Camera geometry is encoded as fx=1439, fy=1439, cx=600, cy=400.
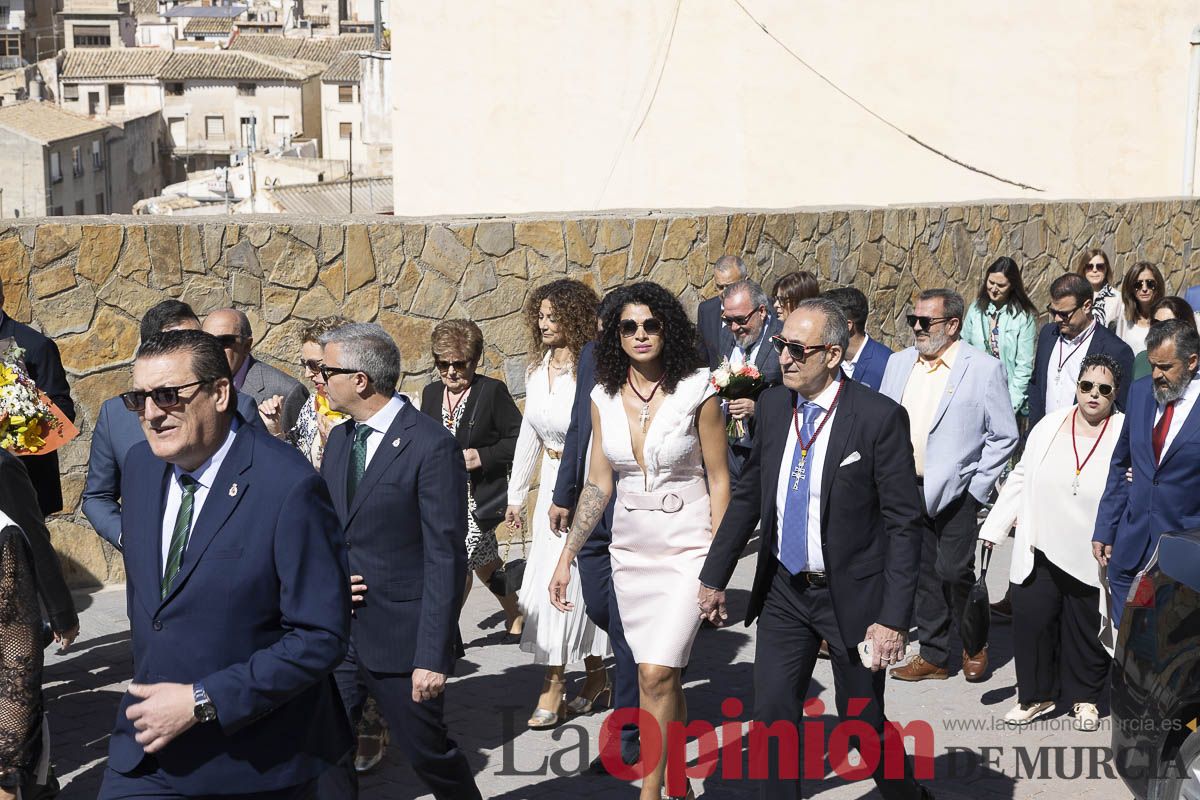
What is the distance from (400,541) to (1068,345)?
567 centimetres

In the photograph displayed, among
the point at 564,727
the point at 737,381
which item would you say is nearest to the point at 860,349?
the point at 737,381

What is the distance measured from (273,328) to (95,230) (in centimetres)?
129

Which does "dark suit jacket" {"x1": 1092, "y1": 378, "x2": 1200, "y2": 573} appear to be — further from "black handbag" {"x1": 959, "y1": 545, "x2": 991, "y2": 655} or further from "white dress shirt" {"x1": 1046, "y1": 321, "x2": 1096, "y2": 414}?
"white dress shirt" {"x1": 1046, "y1": 321, "x2": 1096, "y2": 414}

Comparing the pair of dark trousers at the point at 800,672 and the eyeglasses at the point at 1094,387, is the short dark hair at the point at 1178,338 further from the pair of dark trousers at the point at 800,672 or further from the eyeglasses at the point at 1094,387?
the pair of dark trousers at the point at 800,672

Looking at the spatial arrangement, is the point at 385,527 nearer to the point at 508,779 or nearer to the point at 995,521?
the point at 508,779

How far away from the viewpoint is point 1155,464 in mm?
6570

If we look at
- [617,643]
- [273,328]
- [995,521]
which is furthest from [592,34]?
[617,643]

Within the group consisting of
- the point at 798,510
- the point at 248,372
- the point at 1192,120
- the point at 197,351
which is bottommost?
the point at 798,510

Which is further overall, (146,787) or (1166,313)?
(1166,313)

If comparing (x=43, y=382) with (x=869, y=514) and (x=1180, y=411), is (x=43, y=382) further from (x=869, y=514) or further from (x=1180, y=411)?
(x=1180, y=411)

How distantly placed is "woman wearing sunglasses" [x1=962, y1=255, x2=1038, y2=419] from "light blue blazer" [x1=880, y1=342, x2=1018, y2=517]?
3615mm

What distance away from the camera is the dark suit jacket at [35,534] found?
5301 mm

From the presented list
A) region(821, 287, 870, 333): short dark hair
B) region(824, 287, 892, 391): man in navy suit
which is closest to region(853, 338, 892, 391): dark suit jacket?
region(824, 287, 892, 391): man in navy suit

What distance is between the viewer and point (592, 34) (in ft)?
60.3
